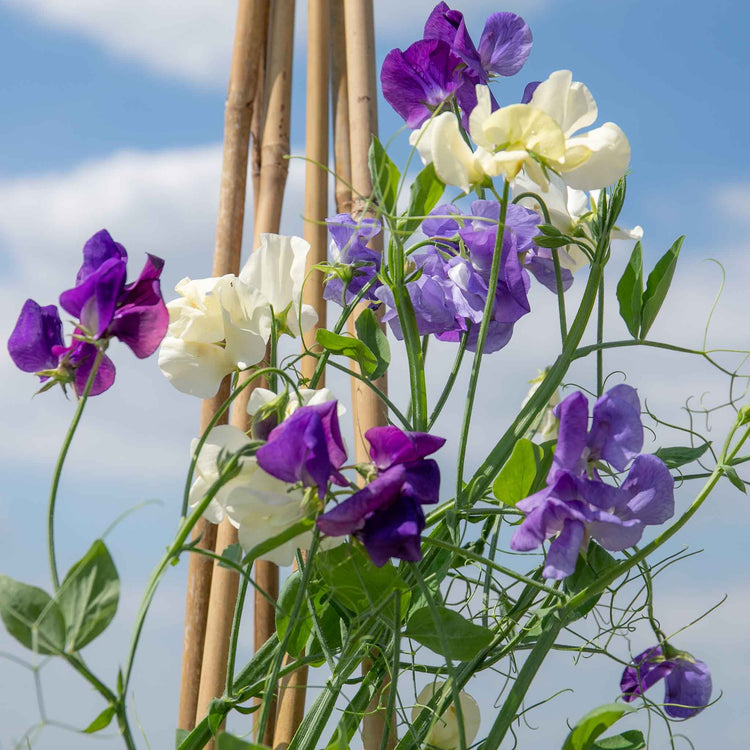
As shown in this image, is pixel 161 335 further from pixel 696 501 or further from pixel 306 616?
pixel 696 501

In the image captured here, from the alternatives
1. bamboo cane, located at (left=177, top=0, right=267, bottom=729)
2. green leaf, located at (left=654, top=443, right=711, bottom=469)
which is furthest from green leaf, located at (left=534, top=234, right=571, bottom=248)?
bamboo cane, located at (left=177, top=0, right=267, bottom=729)

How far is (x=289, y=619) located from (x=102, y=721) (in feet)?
0.57

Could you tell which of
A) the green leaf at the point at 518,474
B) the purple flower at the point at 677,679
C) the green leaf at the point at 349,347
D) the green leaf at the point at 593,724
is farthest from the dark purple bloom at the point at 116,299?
the purple flower at the point at 677,679

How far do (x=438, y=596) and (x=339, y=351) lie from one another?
176mm

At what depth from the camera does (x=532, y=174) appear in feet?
1.78

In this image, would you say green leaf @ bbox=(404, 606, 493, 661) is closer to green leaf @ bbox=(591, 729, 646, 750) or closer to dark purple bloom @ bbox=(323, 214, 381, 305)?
green leaf @ bbox=(591, 729, 646, 750)

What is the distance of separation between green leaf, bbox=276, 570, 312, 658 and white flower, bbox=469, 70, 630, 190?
29 centimetres

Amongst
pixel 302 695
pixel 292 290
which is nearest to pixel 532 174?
pixel 292 290

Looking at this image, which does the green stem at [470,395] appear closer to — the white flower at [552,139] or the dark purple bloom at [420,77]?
the white flower at [552,139]

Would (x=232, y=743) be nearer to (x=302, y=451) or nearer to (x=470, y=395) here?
(x=302, y=451)

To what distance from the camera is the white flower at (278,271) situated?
59 cm

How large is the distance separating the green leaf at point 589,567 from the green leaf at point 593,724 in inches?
2.8

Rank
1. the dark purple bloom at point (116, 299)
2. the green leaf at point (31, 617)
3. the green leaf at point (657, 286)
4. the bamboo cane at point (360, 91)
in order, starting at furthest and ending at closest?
the bamboo cane at point (360, 91), the green leaf at point (657, 286), the dark purple bloom at point (116, 299), the green leaf at point (31, 617)

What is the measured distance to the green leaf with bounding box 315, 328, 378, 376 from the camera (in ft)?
1.93
